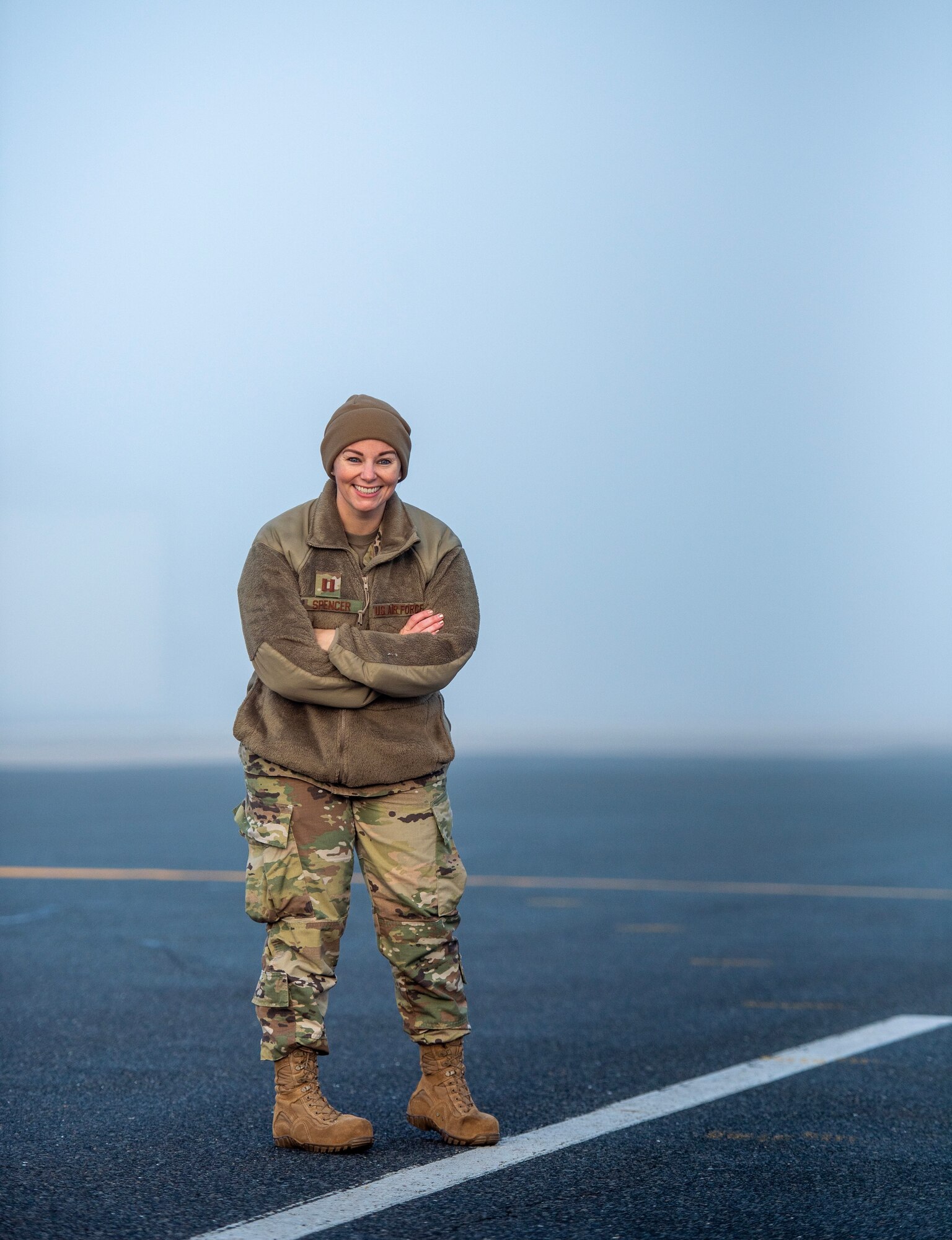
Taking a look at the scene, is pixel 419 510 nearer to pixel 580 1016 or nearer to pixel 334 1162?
pixel 334 1162

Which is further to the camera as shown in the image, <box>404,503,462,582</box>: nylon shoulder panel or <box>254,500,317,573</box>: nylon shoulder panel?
<box>404,503,462,582</box>: nylon shoulder panel

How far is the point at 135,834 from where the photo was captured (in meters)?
14.4

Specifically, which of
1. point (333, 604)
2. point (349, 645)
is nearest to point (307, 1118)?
point (349, 645)

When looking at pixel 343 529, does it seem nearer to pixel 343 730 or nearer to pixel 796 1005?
pixel 343 730

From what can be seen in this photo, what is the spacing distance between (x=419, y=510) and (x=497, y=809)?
14.2 meters

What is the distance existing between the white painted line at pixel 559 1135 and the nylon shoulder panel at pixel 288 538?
1553mm

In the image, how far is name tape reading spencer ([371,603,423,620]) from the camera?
4195 mm

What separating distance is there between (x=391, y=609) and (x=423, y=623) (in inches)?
4.1

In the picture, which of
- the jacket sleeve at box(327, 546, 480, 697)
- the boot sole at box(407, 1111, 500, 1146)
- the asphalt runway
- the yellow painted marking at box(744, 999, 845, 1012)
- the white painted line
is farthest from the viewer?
the yellow painted marking at box(744, 999, 845, 1012)

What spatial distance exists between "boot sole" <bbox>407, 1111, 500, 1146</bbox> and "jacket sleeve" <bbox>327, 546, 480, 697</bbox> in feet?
3.76

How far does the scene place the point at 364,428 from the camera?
4.15 metres

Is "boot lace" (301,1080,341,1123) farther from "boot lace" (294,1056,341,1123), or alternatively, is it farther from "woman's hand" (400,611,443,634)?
"woman's hand" (400,611,443,634)

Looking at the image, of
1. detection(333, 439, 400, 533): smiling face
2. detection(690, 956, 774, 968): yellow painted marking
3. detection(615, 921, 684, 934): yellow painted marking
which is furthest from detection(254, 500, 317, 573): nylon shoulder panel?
detection(615, 921, 684, 934): yellow painted marking

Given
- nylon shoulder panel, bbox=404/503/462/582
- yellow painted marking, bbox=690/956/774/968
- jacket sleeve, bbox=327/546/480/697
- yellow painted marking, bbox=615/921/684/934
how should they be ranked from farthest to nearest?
yellow painted marking, bbox=615/921/684/934, yellow painted marking, bbox=690/956/774/968, nylon shoulder panel, bbox=404/503/462/582, jacket sleeve, bbox=327/546/480/697
